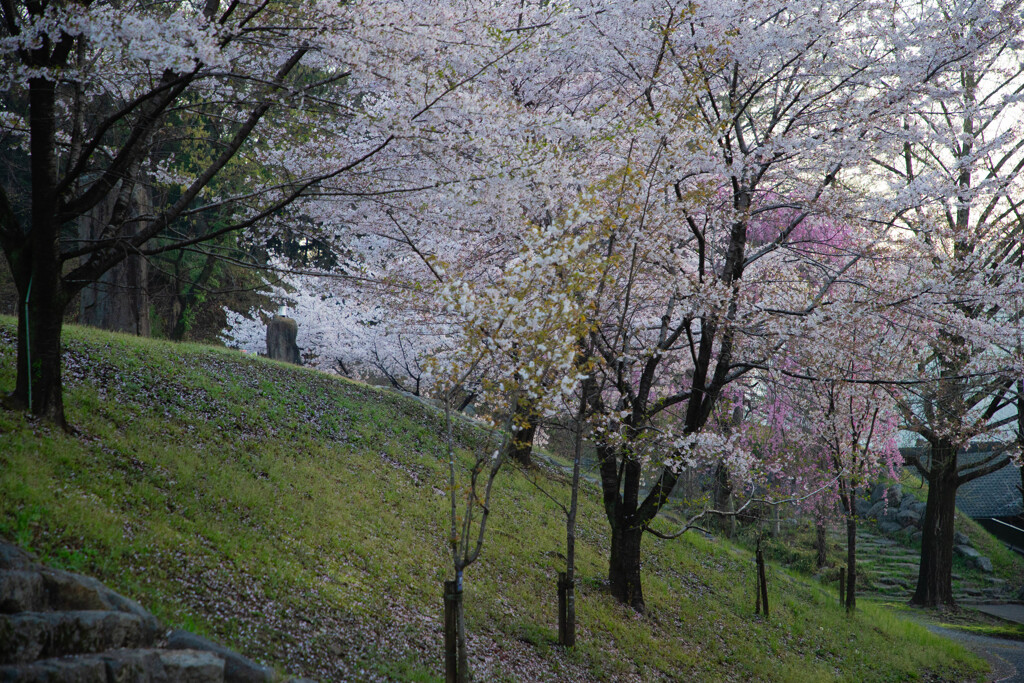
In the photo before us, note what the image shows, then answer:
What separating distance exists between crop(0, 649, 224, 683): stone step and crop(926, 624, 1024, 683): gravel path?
489 inches

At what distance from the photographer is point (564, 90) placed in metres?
12.3

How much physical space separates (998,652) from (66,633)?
15.7 meters

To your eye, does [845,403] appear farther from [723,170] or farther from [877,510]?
[877,510]

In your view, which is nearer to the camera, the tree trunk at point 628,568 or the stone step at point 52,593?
the stone step at point 52,593

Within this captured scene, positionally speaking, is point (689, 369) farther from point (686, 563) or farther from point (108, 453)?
point (108, 453)

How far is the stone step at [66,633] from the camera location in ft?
11.2

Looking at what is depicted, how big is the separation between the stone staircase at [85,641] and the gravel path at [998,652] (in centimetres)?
1237

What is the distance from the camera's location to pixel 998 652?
12.9 m

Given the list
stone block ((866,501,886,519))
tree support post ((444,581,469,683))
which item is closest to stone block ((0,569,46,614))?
tree support post ((444,581,469,683))

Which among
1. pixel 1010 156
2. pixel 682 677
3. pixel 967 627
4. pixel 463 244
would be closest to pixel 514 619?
pixel 682 677

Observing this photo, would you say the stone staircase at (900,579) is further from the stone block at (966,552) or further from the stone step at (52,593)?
the stone step at (52,593)

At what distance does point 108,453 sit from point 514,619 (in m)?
5.37

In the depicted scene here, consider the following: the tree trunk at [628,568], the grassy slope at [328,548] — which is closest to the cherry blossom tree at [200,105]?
the grassy slope at [328,548]

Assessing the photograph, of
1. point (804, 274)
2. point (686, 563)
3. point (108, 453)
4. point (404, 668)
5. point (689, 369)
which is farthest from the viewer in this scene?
point (689, 369)
